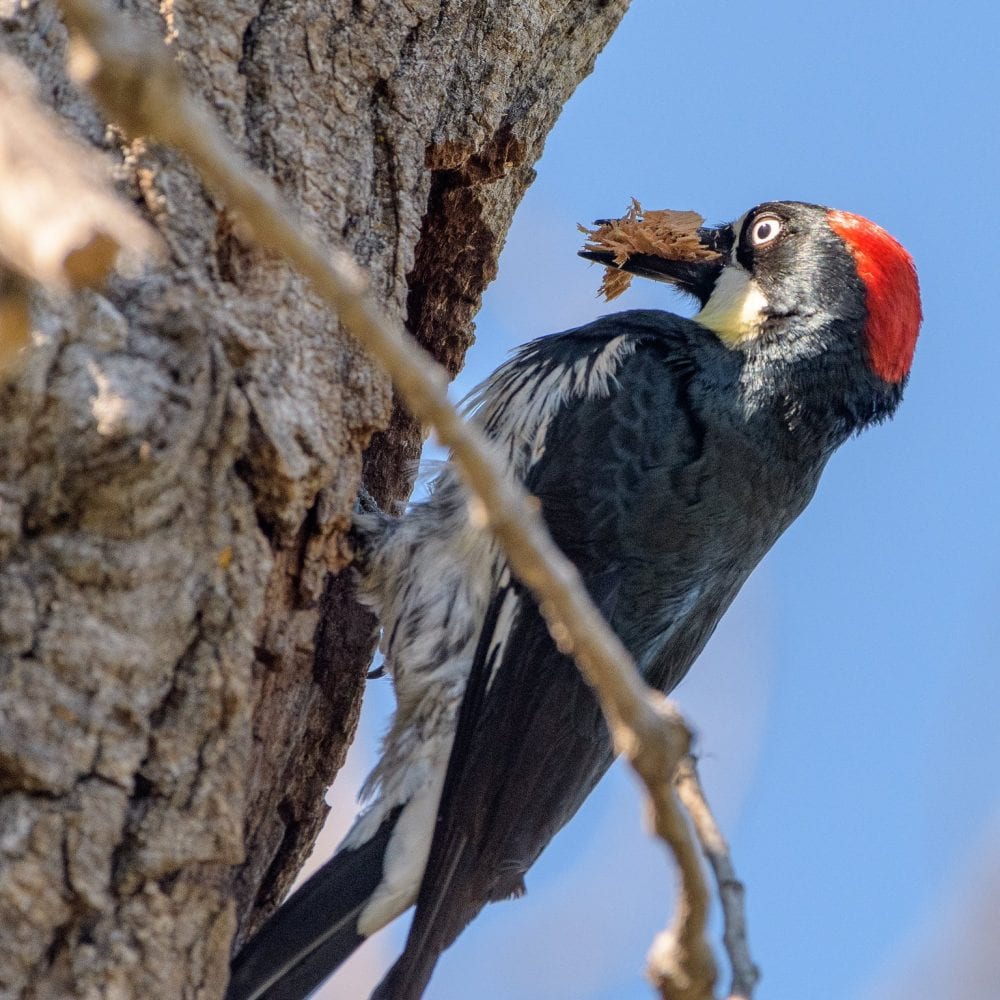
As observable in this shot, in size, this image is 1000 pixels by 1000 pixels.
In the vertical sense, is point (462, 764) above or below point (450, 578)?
below

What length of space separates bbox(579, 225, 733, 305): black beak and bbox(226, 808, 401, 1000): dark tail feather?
75.6 inches

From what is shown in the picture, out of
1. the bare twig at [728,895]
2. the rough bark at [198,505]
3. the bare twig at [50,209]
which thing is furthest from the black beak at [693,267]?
the bare twig at [50,209]

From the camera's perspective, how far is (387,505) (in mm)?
3205

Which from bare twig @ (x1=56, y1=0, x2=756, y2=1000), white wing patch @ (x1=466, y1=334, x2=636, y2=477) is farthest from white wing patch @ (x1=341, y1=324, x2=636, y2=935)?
bare twig @ (x1=56, y1=0, x2=756, y2=1000)

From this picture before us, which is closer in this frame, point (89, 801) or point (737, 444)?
point (89, 801)

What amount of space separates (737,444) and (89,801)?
6.10ft

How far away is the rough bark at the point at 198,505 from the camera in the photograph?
1662 mm

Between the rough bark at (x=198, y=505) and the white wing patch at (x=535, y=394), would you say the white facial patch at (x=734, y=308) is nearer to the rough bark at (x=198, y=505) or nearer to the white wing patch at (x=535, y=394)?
the white wing patch at (x=535, y=394)

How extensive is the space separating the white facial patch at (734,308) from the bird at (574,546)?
0.5 inches

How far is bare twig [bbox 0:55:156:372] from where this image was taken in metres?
1.03

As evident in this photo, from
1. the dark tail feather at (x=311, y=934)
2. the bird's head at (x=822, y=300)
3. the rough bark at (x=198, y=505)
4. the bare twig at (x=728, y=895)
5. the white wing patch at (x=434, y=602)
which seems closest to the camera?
the bare twig at (x=728, y=895)

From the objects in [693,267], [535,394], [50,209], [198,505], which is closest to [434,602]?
[535,394]

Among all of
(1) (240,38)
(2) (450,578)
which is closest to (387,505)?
(2) (450,578)

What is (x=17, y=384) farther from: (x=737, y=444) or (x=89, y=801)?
(x=737, y=444)
